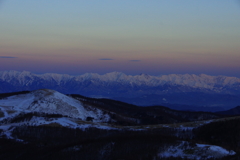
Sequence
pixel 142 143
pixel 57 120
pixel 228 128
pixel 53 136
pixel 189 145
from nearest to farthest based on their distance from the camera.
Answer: pixel 189 145 < pixel 142 143 < pixel 228 128 < pixel 53 136 < pixel 57 120

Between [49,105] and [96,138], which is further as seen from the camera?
[49,105]

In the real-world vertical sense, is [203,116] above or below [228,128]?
below

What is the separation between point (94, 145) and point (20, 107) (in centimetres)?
6908

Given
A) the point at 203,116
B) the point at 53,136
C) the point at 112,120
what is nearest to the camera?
the point at 53,136

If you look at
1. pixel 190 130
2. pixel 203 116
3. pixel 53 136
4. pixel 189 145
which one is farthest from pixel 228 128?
pixel 203 116

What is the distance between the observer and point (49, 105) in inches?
4951

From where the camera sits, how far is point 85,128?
8619 cm

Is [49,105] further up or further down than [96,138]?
further up

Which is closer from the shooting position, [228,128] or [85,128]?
[228,128]

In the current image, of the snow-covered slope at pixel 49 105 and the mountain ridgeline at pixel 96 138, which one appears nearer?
the mountain ridgeline at pixel 96 138

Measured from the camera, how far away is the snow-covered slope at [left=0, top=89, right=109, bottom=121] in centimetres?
12119

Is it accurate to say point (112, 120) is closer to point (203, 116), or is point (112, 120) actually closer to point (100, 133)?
point (100, 133)

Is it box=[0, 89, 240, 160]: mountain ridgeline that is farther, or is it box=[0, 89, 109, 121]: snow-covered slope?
box=[0, 89, 109, 121]: snow-covered slope

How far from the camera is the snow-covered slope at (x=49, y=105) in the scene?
12119 centimetres
